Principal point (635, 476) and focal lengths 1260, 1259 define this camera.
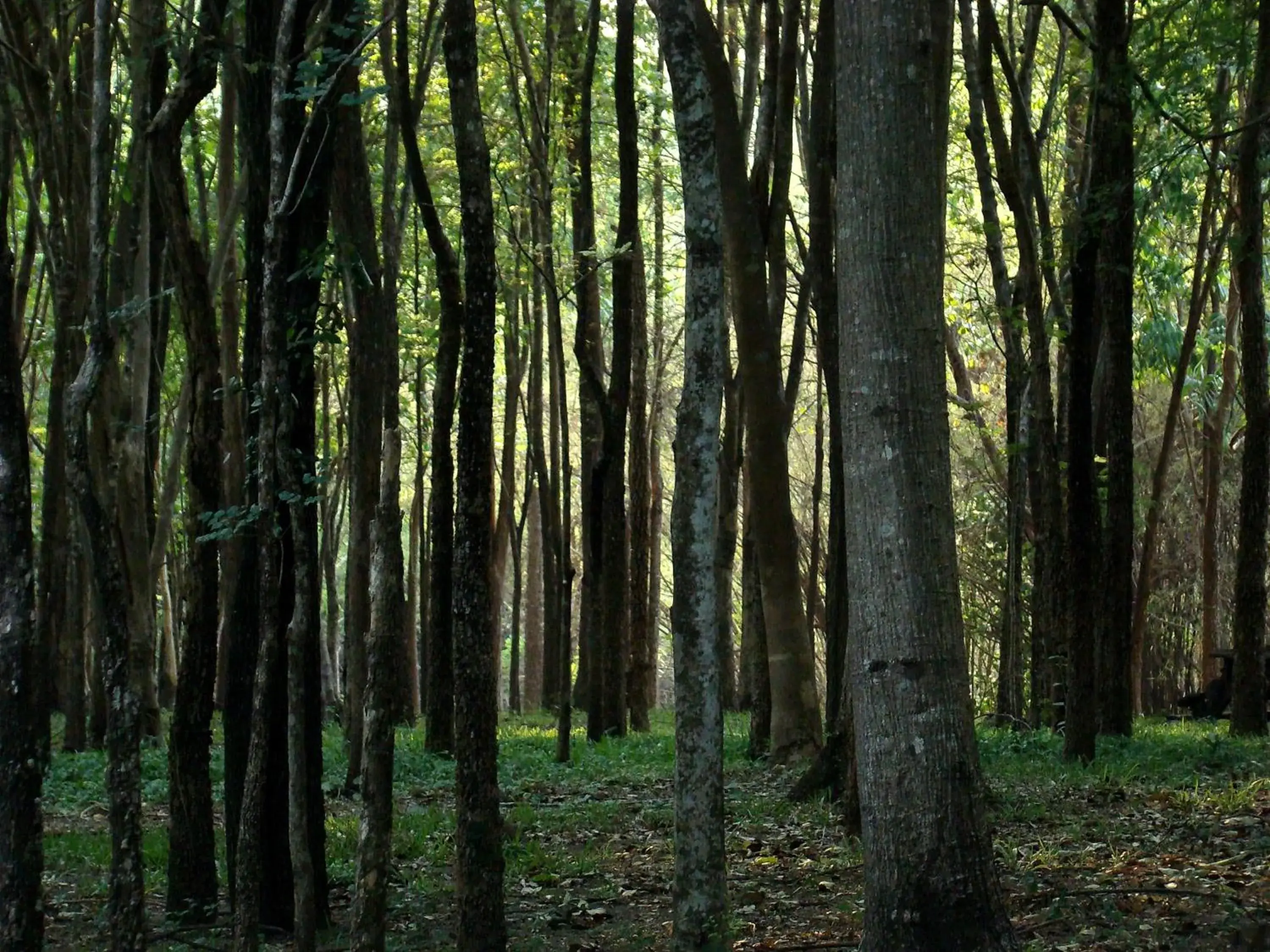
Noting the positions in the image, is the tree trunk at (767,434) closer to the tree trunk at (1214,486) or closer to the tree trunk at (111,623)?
the tree trunk at (111,623)

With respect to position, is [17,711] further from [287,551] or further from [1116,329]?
[1116,329]

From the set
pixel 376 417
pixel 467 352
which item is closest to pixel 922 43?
pixel 467 352

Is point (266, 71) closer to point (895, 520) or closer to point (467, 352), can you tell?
point (467, 352)

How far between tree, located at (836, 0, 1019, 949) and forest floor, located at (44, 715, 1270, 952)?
3.44 feet

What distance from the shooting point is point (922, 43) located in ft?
16.4

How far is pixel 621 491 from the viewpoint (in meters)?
15.0

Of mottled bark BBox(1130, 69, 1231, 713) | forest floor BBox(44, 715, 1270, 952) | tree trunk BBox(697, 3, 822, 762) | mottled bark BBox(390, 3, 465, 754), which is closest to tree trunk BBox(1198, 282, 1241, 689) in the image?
mottled bark BBox(1130, 69, 1231, 713)

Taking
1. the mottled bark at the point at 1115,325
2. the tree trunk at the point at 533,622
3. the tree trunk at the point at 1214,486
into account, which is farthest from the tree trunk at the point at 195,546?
the tree trunk at the point at 533,622

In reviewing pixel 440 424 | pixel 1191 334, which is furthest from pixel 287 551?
pixel 1191 334

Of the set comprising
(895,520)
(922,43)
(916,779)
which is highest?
(922,43)

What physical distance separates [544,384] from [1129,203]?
76.9 feet

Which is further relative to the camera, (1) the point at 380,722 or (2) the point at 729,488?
(2) the point at 729,488

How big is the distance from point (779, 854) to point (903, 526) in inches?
168

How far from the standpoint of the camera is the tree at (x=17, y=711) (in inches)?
209
